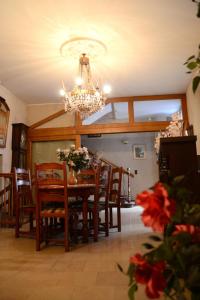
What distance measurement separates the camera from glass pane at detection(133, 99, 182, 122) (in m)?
5.86

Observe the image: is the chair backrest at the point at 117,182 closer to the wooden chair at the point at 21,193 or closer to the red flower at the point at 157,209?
the wooden chair at the point at 21,193

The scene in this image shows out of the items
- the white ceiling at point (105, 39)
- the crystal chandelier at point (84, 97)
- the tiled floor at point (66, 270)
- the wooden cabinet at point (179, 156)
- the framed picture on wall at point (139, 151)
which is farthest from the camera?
the framed picture on wall at point (139, 151)

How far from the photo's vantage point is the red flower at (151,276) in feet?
2.27

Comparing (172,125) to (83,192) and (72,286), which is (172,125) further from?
(72,286)

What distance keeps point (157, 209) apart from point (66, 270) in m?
1.76

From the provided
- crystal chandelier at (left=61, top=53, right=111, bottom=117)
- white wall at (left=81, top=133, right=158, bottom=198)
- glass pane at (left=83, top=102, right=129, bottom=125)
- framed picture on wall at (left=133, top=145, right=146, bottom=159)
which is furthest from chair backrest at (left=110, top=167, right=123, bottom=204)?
framed picture on wall at (left=133, top=145, right=146, bottom=159)

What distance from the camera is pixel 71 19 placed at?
2.98 meters

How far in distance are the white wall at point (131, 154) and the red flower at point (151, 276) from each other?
8.39 metres

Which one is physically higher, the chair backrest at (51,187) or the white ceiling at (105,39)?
the white ceiling at (105,39)

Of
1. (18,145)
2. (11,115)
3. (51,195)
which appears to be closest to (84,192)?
(51,195)

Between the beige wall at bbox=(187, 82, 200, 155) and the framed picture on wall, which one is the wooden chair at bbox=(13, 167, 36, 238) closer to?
the beige wall at bbox=(187, 82, 200, 155)

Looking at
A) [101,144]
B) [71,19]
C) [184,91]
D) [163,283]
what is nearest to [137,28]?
[71,19]

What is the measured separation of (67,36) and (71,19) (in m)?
0.36

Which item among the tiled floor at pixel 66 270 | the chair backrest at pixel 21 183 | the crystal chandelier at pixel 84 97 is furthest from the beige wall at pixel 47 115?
the tiled floor at pixel 66 270
